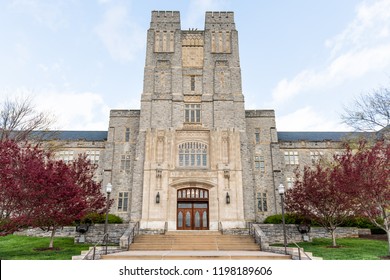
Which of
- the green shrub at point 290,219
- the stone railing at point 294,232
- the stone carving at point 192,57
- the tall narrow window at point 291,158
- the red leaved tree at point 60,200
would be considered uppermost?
the stone carving at point 192,57

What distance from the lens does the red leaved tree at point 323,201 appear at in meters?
18.4

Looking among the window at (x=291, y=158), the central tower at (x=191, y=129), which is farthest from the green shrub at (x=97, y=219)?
the window at (x=291, y=158)

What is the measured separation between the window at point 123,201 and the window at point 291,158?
16300 millimetres

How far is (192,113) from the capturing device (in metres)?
28.7

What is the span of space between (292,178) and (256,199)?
16.2ft

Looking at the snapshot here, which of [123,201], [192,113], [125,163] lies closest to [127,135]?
[125,163]

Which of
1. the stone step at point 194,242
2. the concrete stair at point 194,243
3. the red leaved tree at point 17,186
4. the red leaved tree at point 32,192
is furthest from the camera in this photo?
the stone step at point 194,242

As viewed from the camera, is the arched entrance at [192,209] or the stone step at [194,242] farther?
the arched entrance at [192,209]

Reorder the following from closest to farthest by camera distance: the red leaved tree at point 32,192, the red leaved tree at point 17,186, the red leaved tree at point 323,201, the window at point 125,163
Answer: the red leaved tree at point 17,186, the red leaved tree at point 32,192, the red leaved tree at point 323,201, the window at point 125,163

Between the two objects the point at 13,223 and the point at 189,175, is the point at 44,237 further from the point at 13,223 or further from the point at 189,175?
the point at 189,175

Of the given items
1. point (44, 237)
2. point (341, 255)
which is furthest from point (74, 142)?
point (341, 255)

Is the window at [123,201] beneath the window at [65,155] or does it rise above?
beneath

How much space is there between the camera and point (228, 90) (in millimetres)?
29031

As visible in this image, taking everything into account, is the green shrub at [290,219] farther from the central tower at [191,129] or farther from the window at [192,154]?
the window at [192,154]
